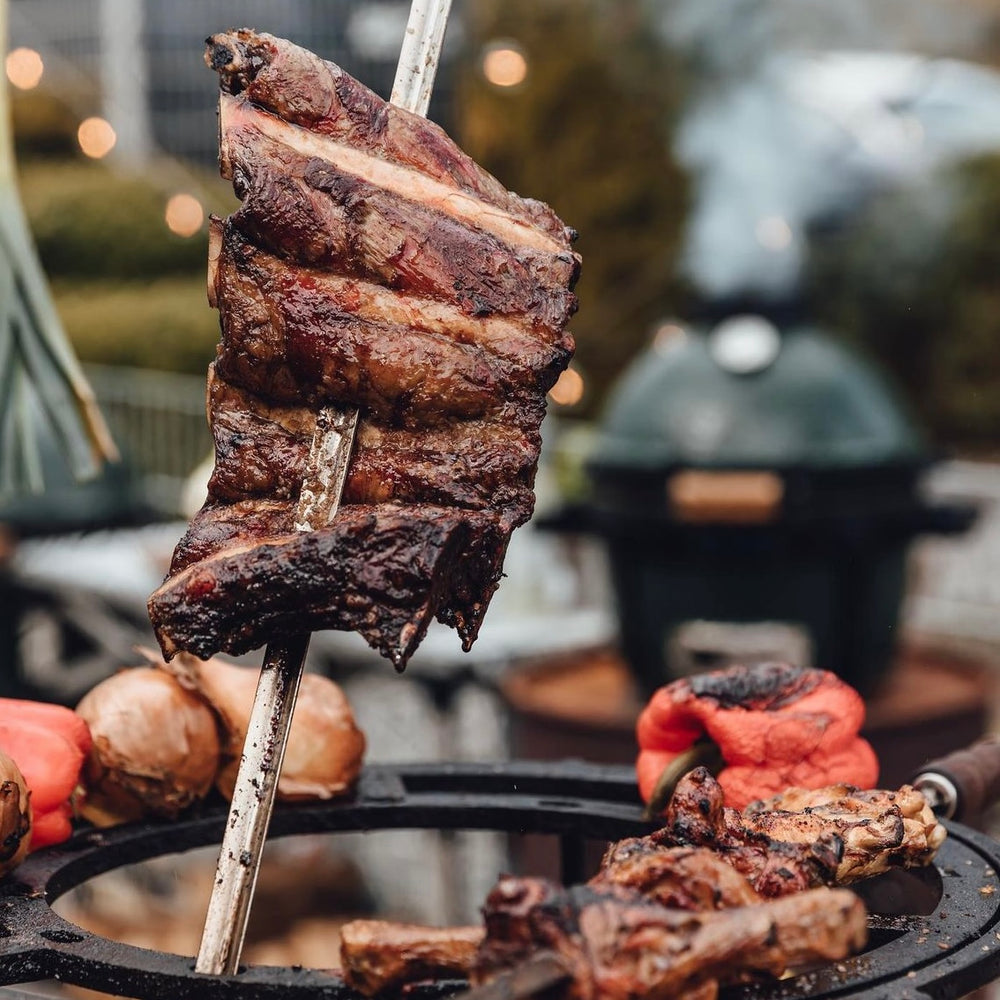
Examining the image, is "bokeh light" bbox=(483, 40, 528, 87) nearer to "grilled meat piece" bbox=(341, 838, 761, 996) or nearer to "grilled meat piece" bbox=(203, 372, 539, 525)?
"grilled meat piece" bbox=(203, 372, 539, 525)

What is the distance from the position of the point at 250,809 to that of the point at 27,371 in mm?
1719

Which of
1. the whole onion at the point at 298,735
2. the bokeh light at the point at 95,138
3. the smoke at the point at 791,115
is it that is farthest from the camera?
the smoke at the point at 791,115

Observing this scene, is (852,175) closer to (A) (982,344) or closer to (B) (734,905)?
(A) (982,344)

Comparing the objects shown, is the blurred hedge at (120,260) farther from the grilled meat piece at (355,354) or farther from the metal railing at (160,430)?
the grilled meat piece at (355,354)

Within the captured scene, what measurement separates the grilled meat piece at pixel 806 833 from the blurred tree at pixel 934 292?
9738mm

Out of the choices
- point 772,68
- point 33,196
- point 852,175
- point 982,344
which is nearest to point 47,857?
point 772,68

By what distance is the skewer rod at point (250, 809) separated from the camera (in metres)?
1.82

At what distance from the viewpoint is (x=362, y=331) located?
6.27 feet

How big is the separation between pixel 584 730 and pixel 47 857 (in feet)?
10.3

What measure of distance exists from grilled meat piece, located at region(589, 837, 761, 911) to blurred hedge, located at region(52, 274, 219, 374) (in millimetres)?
11962

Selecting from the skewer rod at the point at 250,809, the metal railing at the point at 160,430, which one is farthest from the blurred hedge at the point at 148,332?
the skewer rod at the point at 250,809

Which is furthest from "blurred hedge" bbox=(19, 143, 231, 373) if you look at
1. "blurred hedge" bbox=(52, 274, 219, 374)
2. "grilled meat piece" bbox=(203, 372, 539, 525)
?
"grilled meat piece" bbox=(203, 372, 539, 525)

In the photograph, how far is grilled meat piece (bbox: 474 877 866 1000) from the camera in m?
1.45

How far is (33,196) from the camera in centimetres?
1480
